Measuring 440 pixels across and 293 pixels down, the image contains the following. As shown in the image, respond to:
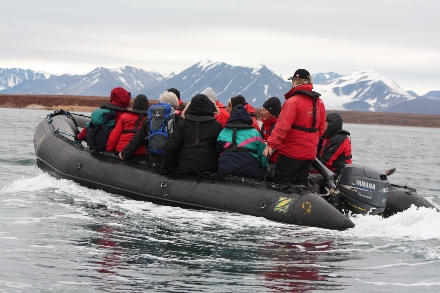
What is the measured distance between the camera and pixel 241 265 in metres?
6.99

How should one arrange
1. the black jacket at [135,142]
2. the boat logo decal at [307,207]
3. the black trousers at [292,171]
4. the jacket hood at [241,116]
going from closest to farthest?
the boat logo decal at [307,207], the black trousers at [292,171], the jacket hood at [241,116], the black jacket at [135,142]

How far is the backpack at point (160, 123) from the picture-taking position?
1070 cm

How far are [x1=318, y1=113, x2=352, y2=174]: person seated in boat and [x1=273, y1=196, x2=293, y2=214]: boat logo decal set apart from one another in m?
1.45

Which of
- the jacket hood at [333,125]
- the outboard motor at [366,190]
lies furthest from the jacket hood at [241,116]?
the outboard motor at [366,190]

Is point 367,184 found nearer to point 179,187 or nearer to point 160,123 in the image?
point 179,187

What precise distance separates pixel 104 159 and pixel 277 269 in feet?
18.4

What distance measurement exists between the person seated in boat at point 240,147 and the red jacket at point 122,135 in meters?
1.88

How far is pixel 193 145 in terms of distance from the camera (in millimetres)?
10320

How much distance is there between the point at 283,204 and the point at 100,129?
155 inches

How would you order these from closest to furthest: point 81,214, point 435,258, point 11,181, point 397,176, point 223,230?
point 435,258
point 223,230
point 81,214
point 11,181
point 397,176

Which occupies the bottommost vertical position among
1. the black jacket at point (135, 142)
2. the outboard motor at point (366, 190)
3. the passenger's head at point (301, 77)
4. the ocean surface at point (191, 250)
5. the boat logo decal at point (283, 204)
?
the ocean surface at point (191, 250)

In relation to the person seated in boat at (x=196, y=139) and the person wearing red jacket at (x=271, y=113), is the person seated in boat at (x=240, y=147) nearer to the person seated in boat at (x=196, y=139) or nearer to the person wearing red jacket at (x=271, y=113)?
the person seated in boat at (x=196, y=139)

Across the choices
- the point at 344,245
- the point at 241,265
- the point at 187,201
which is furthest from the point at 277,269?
the point at 187,201

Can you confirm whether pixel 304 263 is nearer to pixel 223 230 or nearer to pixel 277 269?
pixel 277 269
